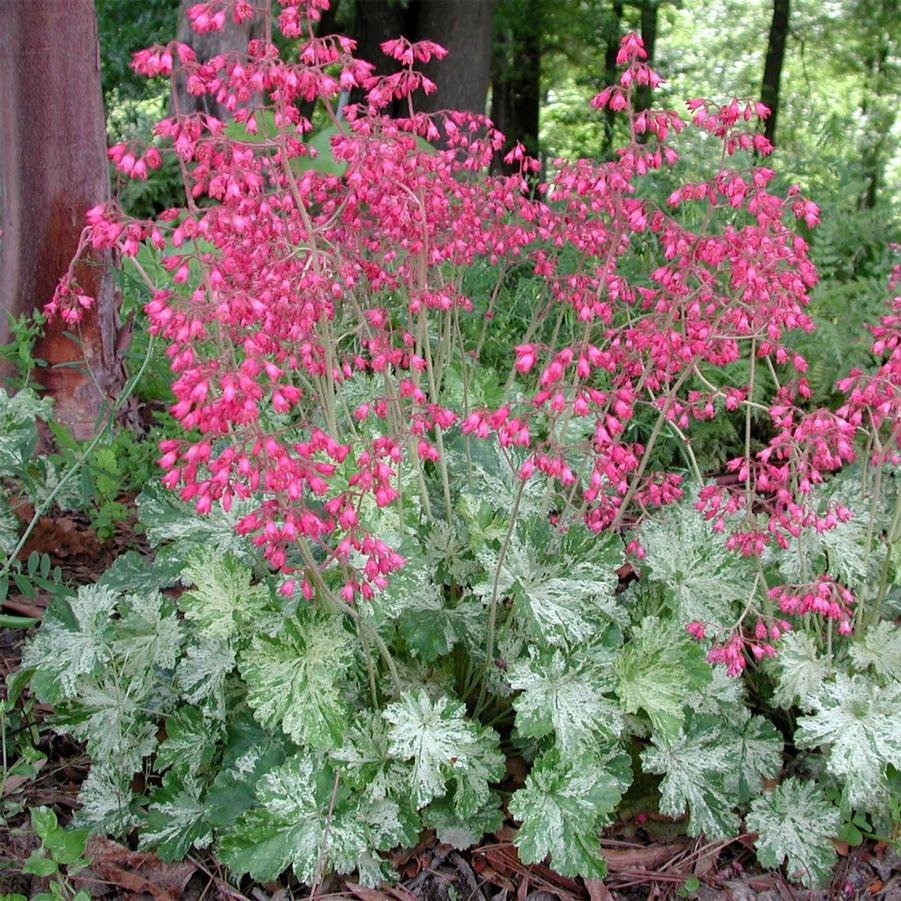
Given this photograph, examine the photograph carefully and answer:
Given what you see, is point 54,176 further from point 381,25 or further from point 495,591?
point 381,25

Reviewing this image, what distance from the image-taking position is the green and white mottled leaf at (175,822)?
205 cm

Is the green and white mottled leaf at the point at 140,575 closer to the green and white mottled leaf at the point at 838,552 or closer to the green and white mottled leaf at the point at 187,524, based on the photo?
the green and white mottled leaf at the point at 187,524

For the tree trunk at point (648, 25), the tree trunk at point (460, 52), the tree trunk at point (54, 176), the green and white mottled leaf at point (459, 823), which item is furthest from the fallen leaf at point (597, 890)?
the tree trunk at point (648, 25)

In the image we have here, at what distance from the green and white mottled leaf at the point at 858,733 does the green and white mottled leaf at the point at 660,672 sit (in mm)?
259

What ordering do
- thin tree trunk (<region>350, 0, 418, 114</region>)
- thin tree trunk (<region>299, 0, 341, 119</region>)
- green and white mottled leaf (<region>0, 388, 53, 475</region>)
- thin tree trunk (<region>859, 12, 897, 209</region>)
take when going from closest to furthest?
green and white mottled leaf (<region>0, 388, 53, 475</region>) < thin tree trunk (<region>350, 0, 418, 114</region>) < thin tree trunk (<region>859, 12, 897, 209</region>) < thin tree trunk (<region>299, 0, 341, 119</region>)

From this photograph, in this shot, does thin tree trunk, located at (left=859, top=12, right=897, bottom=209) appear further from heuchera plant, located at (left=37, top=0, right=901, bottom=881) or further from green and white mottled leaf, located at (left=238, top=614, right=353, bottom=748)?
green and white mottled leaf, located at (left=238, top=614, right=353, bottom=748)

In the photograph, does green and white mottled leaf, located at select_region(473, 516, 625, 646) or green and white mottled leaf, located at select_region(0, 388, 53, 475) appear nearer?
green and white mottled leaf, located at select_region(473, 516, 625, 646)

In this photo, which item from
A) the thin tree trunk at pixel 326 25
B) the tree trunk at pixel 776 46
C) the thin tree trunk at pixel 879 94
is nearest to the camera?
the thin tree trunk at pixel 879 94

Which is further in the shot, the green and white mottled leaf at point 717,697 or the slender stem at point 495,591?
the green and white mottled leaf at point 717,697

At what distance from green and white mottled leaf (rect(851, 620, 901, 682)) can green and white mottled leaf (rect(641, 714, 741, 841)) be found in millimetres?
412

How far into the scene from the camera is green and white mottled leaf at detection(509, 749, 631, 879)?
6.42 ft

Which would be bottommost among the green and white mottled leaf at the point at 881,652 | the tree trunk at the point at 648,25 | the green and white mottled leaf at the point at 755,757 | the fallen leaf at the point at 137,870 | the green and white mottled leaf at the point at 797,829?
the fallen leaf at the point at 137,870

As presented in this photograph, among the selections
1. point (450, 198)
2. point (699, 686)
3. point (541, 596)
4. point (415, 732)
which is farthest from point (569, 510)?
point (450, 198)

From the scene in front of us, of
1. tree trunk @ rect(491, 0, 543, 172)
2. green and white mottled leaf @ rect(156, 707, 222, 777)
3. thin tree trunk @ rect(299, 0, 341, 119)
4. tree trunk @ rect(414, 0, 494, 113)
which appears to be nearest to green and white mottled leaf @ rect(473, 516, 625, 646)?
green and white mottled leaf @ rect(156, 707, 222, 777)
